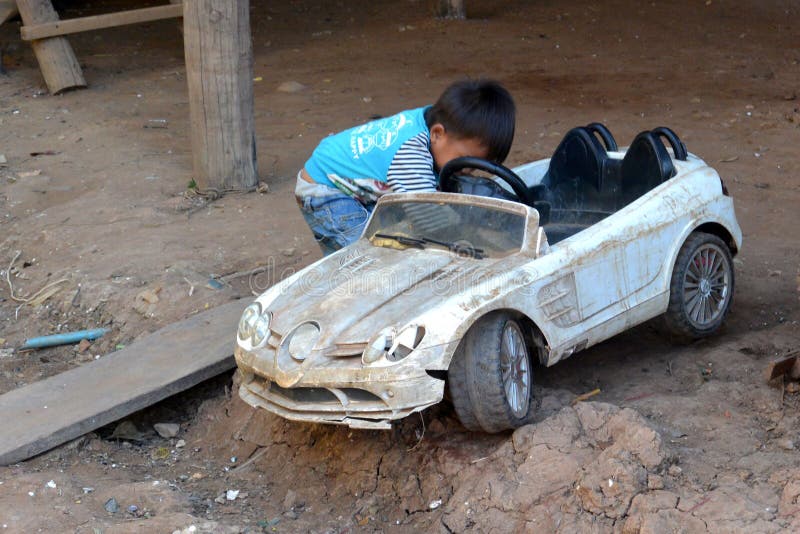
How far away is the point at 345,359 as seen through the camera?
3846mm

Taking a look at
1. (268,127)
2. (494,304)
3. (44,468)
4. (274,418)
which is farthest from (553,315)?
(268,127)

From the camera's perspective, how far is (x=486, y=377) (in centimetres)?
391

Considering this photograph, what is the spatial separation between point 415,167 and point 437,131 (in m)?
0.22

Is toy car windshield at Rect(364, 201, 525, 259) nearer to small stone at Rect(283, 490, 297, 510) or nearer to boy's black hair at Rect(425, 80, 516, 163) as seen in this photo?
boy's black hair at Rect(425, 80, 516, 163)

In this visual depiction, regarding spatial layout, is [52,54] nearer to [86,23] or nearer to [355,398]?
[86,23]

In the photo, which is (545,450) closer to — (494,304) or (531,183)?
(494,304)

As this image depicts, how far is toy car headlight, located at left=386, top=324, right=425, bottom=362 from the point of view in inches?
148

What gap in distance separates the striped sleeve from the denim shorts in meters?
0.40

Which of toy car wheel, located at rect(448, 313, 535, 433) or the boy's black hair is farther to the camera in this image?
the boy's black hair

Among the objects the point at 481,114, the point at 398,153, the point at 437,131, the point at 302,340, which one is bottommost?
the point at 302,340

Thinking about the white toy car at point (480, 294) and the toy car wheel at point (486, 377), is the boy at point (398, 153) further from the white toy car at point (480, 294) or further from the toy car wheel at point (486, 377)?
the toy car wheel at point (486, 377)

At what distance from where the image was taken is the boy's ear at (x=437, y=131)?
4.86m

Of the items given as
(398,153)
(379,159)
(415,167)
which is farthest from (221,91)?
(415,167)

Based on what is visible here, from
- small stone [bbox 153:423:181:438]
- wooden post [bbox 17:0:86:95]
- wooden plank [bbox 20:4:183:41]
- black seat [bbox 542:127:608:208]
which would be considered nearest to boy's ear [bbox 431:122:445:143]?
black seat [bbox 542:127:608:208]
